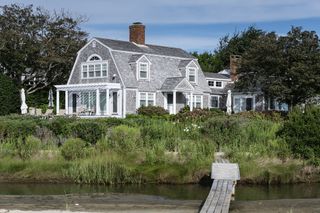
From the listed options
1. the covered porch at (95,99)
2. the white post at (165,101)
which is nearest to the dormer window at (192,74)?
the white post at (165,101)

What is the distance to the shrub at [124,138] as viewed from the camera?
2097 cm

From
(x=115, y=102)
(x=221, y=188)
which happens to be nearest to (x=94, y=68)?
(x=115, y=102)

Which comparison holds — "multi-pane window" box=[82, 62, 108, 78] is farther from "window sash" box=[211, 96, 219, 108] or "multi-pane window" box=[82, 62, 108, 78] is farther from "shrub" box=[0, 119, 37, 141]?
"shrub" box=[0, 119, 37, 141]

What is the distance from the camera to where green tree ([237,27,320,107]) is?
38.9 m

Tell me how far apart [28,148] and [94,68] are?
80.6ft

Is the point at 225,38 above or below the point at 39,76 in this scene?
above

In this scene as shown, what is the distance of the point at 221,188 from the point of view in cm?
1534

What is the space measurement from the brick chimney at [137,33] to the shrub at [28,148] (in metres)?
27.5

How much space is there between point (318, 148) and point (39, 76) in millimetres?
35584

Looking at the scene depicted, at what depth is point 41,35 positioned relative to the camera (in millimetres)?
49469

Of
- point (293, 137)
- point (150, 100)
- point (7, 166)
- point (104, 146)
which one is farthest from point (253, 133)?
point (150, 100)

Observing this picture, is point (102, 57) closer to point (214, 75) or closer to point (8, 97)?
point (8, 97)

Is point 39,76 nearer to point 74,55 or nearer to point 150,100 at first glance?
point 74,55

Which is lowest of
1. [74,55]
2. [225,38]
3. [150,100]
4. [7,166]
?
[7,166]
